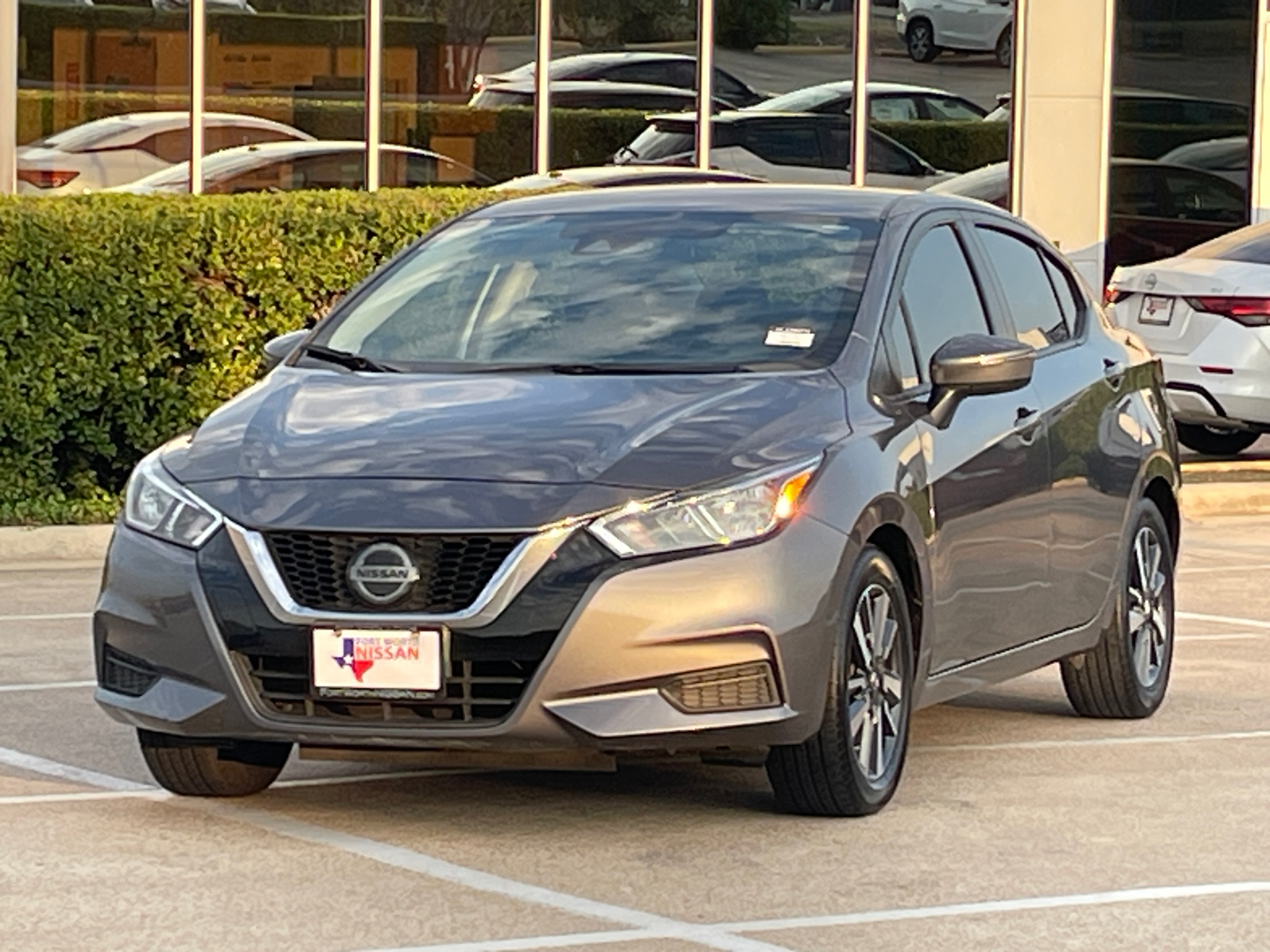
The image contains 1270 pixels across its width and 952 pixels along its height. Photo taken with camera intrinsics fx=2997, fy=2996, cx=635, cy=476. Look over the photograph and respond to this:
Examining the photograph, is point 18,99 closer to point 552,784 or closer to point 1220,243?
point 1220,243

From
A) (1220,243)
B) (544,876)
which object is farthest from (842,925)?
(1220,243)

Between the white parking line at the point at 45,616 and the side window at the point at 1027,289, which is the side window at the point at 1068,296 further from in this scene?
the white parking line at the point at 45,616

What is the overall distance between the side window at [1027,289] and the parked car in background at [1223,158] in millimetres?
18094

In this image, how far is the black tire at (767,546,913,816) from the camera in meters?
7.28

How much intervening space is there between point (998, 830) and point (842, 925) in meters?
1.21

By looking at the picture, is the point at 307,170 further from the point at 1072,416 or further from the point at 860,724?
the point at 860,724

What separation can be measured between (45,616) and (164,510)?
4.38m

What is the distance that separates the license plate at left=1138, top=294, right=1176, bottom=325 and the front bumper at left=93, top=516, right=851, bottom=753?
33.8 ft

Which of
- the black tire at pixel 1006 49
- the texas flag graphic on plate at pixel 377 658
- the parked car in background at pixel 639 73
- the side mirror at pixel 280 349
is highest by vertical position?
the black tire at pixel 1006 49

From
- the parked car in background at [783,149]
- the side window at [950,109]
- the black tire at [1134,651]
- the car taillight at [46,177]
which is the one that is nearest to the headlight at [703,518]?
the black tire at [1134,651]

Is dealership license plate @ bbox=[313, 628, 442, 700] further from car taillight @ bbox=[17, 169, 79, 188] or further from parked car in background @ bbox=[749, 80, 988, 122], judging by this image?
parked car in background @ bbox=[749, 80, 988, 122]

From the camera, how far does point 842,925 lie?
6.32 m

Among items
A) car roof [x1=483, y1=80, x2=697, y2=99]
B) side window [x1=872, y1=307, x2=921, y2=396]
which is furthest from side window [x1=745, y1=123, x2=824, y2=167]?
side window [x1=872, y1=307, x2=921, y2=396]

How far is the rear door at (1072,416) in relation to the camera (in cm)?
869
